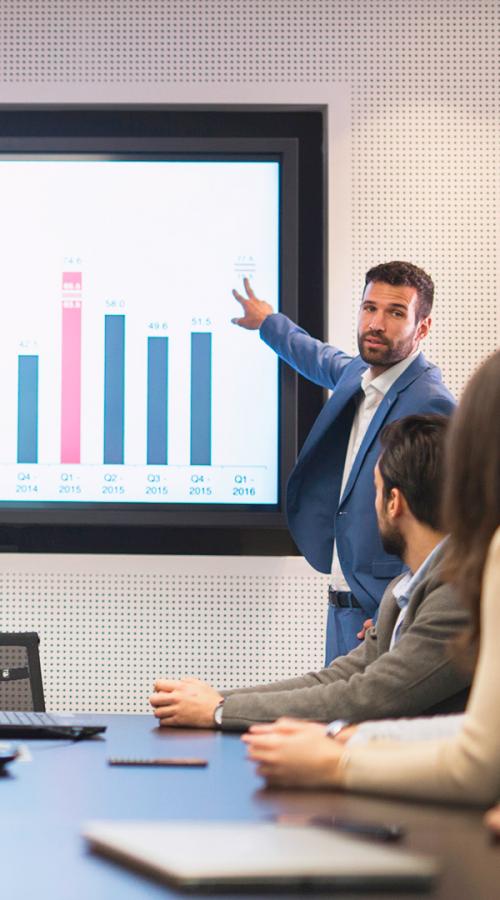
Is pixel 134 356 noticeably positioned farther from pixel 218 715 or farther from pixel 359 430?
pixel 218 715

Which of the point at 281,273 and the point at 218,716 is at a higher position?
the point at 281,273

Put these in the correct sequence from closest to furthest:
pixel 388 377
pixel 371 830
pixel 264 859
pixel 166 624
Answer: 1. pixel 264 859
2. pixel 371 830
3. pixel 388 377
4. pixel 166 624

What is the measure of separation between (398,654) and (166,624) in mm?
1946

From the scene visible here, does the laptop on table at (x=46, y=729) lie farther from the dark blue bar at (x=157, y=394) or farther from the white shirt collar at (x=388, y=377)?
the dark blue bar at (x=157, y=394)

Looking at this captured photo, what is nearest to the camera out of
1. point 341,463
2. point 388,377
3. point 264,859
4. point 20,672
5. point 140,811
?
point 264,859

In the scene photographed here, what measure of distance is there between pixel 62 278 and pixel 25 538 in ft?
2.72

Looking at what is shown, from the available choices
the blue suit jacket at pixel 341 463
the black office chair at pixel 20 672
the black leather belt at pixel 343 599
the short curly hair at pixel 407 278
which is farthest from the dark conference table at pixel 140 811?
the short curly hair at pixel 407 278

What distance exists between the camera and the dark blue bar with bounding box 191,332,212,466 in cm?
376

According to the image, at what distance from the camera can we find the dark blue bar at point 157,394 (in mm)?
3773

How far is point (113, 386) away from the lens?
378cm

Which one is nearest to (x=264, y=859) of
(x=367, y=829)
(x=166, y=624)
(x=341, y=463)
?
(x=367, y=829)

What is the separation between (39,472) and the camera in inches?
148

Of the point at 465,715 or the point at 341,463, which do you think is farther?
the point at 341,463

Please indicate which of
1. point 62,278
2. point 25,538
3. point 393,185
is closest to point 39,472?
point 25,538
